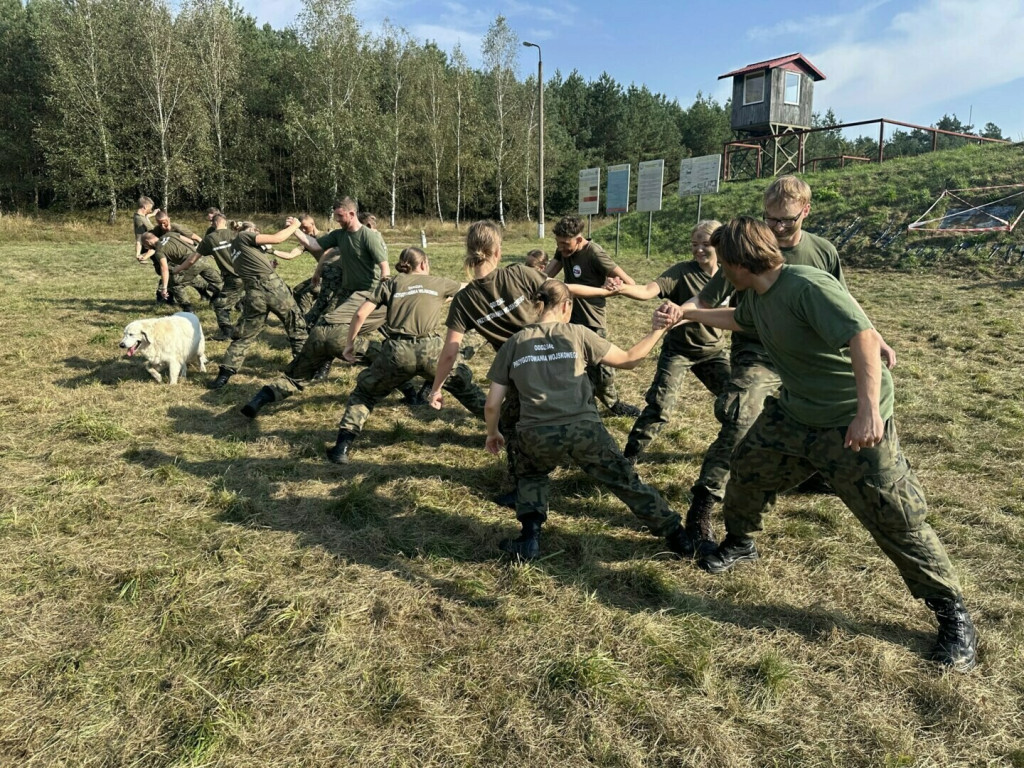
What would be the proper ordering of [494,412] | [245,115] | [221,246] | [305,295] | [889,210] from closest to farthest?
[494,412]
[221,246]
[305,295]
[889,210]
[245,115]

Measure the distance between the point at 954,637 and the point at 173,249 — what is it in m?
12.5

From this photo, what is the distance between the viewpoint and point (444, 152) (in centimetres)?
4053

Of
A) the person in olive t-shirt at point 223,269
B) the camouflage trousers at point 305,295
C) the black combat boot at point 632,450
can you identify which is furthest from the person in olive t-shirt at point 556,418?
the camouflage trousers at point 305,295

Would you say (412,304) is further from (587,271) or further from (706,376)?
(706,376)

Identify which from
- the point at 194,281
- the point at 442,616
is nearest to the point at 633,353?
the point at 442,616

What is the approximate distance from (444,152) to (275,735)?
41354 mm

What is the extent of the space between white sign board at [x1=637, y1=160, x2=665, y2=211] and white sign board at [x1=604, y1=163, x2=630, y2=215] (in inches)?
23.5

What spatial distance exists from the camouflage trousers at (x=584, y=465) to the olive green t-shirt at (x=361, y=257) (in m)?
4.20

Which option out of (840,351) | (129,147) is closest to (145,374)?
(840,351)

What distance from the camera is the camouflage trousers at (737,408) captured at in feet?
13.6

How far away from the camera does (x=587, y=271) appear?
19.2 ft

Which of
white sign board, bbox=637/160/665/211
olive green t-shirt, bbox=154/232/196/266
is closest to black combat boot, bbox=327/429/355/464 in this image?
olive green t-shirt, bbox=154/232/196/266

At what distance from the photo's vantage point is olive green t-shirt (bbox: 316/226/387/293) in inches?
290

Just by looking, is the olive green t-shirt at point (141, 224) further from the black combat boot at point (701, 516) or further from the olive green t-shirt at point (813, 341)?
the olive green t-shirt at point (813, 341)
